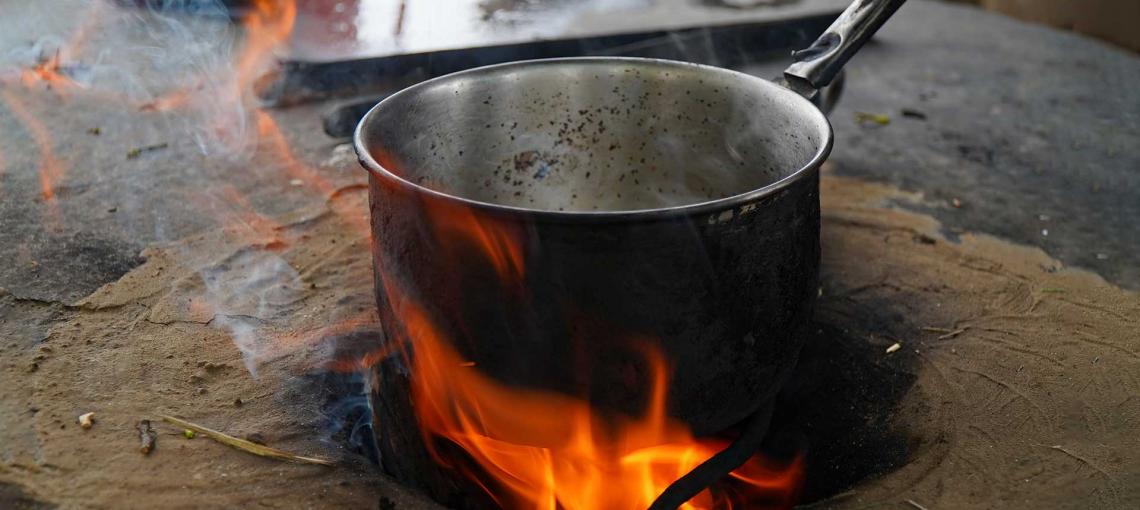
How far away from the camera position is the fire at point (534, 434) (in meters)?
1.64

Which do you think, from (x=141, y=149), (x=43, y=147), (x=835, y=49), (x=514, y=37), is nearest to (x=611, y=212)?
(x=835, y=49)

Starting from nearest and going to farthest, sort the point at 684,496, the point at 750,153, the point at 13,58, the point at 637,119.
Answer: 1. the point at 684,496
2. the point at 750,153
3. the point at 637,119
4. the point at 13,58

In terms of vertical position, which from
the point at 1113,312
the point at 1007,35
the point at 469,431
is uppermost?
the point at 469,431

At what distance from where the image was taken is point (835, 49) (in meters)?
2.16

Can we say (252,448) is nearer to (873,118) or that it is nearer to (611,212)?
(611,212)

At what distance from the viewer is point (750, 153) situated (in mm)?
2330

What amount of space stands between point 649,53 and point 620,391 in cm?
359

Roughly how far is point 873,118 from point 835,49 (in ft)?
8.25

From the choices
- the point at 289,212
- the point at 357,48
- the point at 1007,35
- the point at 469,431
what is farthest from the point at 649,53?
the point at 469,431

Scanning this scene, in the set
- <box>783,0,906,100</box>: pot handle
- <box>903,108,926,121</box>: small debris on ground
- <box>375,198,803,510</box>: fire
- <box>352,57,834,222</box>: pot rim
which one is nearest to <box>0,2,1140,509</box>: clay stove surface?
<box>375,198,803,510</box>: fire

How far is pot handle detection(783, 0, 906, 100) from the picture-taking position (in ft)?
7.06

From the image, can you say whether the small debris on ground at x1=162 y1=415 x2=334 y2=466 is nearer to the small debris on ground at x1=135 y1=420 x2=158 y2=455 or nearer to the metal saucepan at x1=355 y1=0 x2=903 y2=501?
the small debris on ground at x1=135 y1=420 x2=158 y2=455

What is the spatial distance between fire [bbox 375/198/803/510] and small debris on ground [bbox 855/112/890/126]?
268 centimetres

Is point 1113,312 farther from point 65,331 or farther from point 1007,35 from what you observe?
point 1007,35
